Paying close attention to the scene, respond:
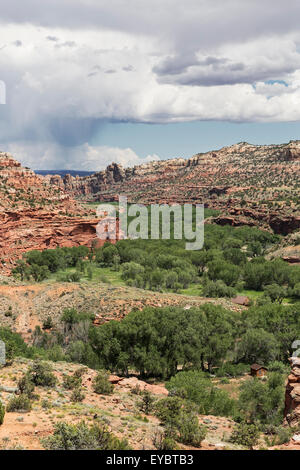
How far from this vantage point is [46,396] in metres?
16.2

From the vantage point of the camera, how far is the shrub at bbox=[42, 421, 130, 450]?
11.0 metres

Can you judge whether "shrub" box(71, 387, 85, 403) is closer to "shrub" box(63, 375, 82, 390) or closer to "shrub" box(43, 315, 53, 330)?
"shrub" box(63, 375, 82, 390)

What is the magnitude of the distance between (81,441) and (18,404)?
164 inches

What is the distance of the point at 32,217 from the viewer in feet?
256

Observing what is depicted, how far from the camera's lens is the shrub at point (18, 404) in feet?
45.8

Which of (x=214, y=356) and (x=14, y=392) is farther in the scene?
(x=214, y=356)

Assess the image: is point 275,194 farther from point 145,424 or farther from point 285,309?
point 145,424

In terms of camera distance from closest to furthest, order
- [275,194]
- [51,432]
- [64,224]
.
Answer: [51,432]
[64,224]
[275,194]

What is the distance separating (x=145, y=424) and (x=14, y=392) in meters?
5.61

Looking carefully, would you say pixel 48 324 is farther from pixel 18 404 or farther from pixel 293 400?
pixel 293 400

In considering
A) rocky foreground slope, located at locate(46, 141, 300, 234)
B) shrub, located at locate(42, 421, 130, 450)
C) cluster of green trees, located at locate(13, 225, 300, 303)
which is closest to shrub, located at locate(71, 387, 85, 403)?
shrub, located at locate(42, 421, 130, 450)

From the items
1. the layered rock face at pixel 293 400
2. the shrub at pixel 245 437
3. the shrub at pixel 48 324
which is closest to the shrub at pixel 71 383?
the shrub at pixel 245 437

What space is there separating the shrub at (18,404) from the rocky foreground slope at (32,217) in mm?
56222
